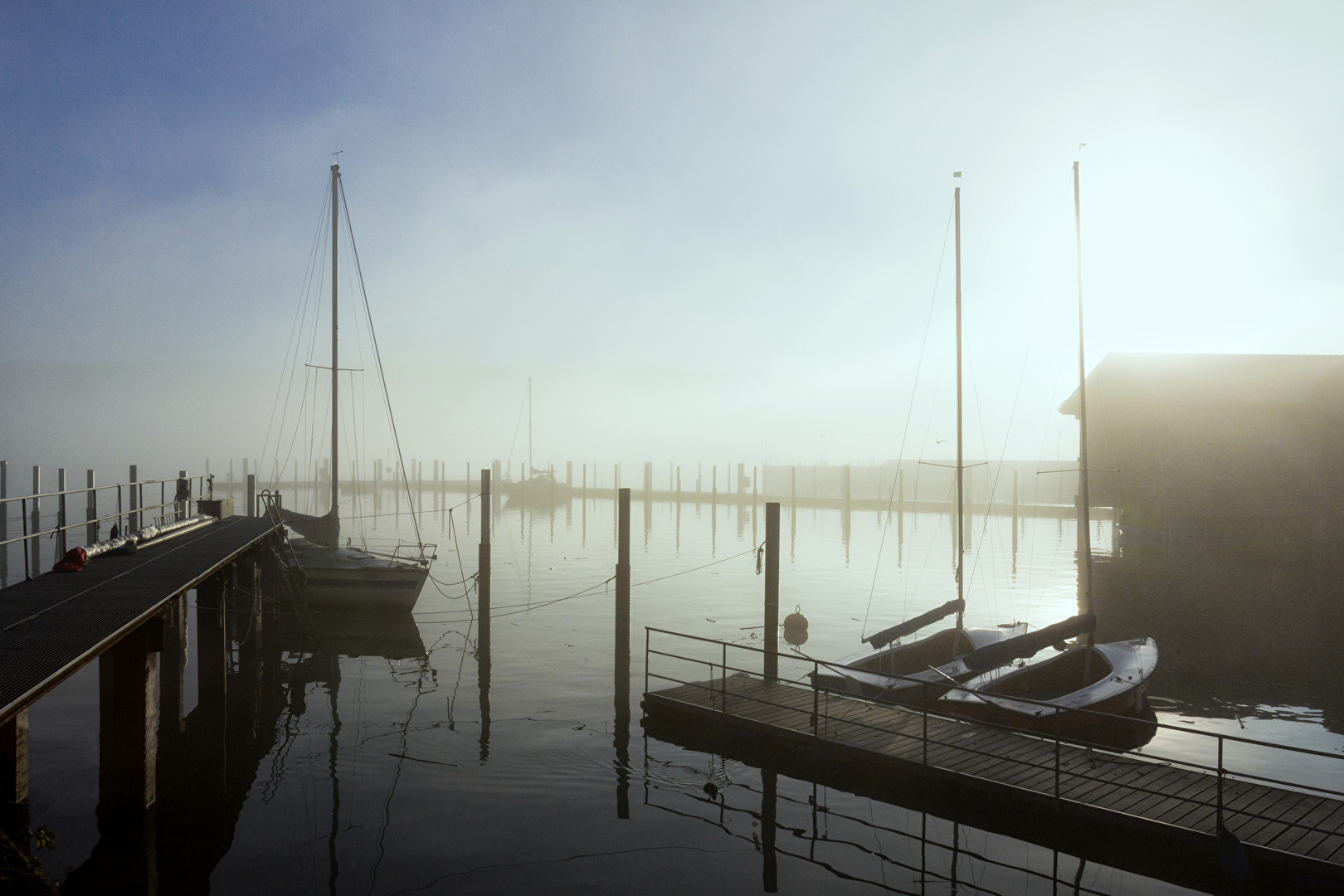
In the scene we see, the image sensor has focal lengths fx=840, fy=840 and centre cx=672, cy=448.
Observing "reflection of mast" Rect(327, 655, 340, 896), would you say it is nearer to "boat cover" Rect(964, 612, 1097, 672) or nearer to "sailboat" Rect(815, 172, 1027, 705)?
"sailboat" Rect(815, 172, 1027, 705)

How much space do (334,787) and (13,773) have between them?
432 centimetres

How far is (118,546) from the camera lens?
1593 centimetres

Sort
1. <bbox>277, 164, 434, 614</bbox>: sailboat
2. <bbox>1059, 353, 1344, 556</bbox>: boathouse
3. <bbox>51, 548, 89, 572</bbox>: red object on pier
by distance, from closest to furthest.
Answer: <bbox>51, 548, 89, 572</bbox>: red object on pier → <bbox>277, 164, 434, 614</bbox>: sailboat → <bbox>1059, 353, 1344, 556</bbox>: boathouse

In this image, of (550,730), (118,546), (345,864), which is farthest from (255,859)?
(118,546)

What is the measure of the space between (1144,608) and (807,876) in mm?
24306

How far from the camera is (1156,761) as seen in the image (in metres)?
12.8

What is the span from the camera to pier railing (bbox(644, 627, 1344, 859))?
10.6 meters

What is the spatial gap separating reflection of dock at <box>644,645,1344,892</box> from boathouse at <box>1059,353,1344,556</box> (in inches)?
877

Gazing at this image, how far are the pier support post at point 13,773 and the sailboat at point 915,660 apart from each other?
40.6 ft

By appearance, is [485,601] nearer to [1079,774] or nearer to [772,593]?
[772,593]

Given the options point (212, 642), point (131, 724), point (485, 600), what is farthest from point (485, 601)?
point (131, 724)

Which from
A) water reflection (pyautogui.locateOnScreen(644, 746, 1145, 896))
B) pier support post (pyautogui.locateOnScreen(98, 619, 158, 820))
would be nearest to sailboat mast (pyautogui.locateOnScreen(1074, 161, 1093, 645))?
water reflection (pyautogui.locateOnScreen(644, 746, 1145, 896))

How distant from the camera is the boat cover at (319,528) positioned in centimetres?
3050

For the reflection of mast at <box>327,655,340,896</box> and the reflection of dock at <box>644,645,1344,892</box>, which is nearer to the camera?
the reflection of dock at <box>644,645,1344,892</box>
